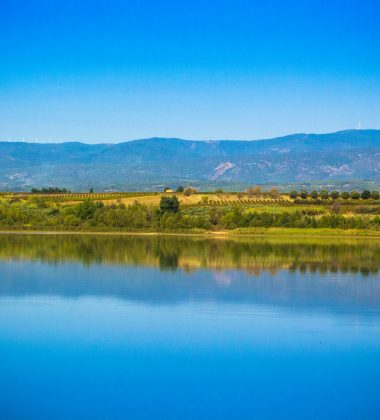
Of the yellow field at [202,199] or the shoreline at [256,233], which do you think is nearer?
the shoreline at [256,233]

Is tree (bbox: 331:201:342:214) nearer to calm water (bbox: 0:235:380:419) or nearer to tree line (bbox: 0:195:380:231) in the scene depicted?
tree line (bbox: 0:195:380:231)

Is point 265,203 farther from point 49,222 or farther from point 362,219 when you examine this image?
point 49,222

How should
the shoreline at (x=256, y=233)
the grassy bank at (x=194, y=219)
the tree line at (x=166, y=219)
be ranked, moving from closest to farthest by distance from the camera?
the shoreline at (x=256, y=233) → the grassy bank at (x=194, y=219) → the tree line at (x=166, y=219)

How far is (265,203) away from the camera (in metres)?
66.8

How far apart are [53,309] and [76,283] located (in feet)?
17.2

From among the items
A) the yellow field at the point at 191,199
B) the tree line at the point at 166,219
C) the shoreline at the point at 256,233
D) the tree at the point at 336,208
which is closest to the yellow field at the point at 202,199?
the yellow field at the point at 191,199

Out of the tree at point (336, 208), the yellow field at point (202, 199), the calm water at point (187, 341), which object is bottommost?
the calm water at point (187, 341)

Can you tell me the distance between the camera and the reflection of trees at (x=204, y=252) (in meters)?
32.6

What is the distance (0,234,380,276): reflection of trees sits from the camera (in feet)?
A: 107

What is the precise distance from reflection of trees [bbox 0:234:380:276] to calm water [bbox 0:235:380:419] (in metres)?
1.42

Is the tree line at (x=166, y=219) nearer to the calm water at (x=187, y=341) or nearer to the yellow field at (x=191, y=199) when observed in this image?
the yellow field at (x=191, y=199)

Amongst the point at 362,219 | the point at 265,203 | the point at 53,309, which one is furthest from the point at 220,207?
the point at 53,309

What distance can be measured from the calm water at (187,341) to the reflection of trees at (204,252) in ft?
4.65

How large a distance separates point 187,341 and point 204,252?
22070 mm
